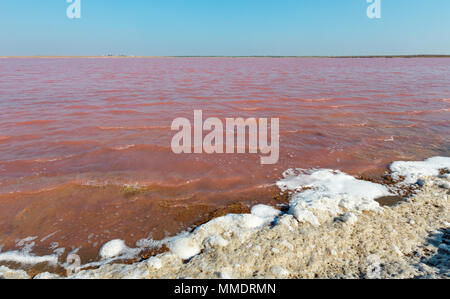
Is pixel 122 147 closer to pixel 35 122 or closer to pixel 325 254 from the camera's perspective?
pixel 35 122

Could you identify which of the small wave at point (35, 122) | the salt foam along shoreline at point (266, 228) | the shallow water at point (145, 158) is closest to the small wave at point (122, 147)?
the shallow water at point (145, 158)

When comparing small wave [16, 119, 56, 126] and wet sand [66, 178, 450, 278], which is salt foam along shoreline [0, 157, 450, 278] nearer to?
wet sand [66, 178, 450, 278]

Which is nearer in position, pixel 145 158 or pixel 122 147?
pixel 145 158

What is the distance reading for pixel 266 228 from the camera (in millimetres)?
2611

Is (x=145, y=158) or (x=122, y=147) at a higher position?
(x=122, y=147)

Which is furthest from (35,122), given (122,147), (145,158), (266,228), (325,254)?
(325,254)

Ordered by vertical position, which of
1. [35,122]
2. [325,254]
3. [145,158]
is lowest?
[325,254]

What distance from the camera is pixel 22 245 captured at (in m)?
2.52

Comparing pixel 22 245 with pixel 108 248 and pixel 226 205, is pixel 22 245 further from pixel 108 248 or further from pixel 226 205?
pixel 226 205

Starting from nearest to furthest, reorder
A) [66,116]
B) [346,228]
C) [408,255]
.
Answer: [408,255] < [346,228] < [66,116]

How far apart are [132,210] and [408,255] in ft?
9.72

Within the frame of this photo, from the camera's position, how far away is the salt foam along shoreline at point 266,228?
6.99 ft
